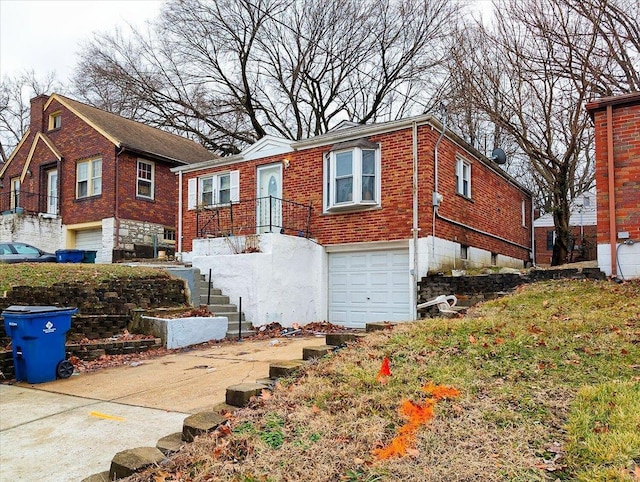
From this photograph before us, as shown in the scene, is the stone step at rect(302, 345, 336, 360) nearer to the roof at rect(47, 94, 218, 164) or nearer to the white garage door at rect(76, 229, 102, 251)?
the roof at rect(47, 94, 218, 164)

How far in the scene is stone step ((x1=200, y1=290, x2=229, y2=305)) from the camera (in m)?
12.3

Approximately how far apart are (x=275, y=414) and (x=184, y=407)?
6.40 feet

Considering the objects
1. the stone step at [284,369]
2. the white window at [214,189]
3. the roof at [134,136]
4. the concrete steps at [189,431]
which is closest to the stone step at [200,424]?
the concrete steps at [189,431]

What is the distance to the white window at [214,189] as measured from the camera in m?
15.2

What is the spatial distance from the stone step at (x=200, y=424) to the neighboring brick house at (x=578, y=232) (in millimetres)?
17897

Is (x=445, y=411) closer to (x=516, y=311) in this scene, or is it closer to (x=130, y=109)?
(x=516, y=311)

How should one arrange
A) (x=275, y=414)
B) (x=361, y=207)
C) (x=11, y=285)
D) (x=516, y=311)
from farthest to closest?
(x=361, y=207)
(x=11, y=285)
(x=516, y=311)
(x=275, y=414)

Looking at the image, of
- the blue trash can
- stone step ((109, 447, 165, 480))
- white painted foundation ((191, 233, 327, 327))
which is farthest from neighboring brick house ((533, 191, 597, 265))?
stone step ((109, 447, 165, 480))

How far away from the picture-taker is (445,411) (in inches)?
138

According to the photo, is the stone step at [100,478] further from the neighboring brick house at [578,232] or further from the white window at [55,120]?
the white window at [55,120]

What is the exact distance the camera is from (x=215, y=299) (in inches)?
492

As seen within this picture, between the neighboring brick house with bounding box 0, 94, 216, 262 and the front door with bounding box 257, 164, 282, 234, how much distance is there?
7.19 m

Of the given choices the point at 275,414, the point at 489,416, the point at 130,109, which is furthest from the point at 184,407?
the point at 130,109

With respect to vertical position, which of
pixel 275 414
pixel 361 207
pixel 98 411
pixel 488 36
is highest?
pixel 488 36
